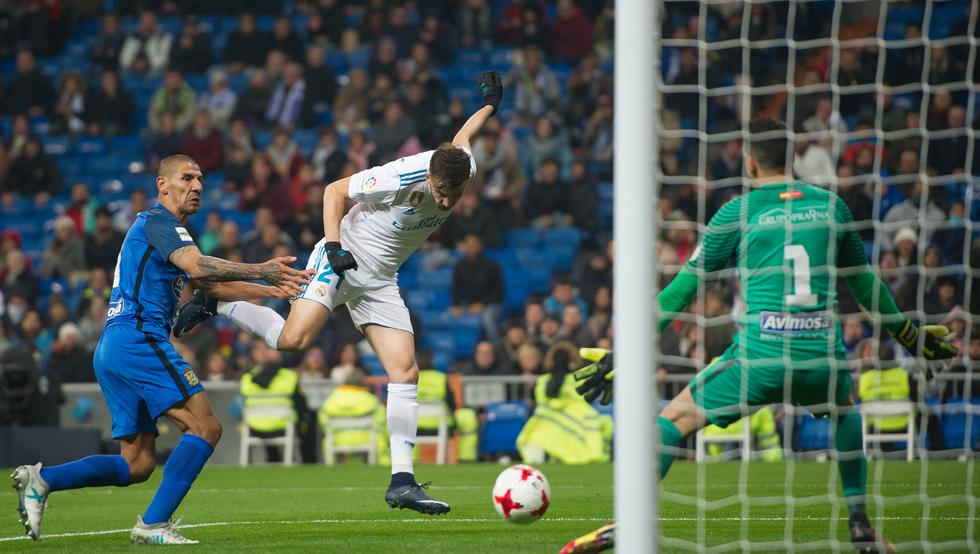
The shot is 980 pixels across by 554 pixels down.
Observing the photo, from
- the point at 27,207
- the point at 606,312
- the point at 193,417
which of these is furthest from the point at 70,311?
the point at 193,417

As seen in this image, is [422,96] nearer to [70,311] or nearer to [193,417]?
[70,311]

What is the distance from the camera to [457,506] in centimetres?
886

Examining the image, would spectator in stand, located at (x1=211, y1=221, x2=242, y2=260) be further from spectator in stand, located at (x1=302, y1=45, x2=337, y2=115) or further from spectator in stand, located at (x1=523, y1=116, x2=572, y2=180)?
spectator in stand, located at (x1=523, y1=116, x2=572, y2=180)

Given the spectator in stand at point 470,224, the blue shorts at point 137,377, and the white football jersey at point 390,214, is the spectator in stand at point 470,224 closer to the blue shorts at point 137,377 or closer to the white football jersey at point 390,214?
the white football jersey at point 390,214

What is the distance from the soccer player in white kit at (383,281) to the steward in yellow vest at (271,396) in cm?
744

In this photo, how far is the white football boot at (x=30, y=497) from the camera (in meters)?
6.57

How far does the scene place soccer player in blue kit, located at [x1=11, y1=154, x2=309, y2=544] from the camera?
21.6 feet

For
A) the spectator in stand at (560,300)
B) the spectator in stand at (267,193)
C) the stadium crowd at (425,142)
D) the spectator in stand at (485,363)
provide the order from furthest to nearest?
the spectator in stand at (267,193) < the spectator in stand at (560,300) < the spectator in stand at (485,363) < the stadium crowd at (425,142)

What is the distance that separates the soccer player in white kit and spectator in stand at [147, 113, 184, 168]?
41.3 feet

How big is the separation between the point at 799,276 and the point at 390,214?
2882mm

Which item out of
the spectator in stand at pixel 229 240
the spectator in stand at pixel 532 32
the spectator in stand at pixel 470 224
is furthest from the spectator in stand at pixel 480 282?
the spectator in stand at pixel 532 32

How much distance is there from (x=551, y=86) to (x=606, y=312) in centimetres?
518

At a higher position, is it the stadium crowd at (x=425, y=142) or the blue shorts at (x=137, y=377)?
the stadium crowd at (x=425, y=142)

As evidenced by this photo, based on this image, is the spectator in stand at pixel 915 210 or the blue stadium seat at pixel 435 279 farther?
the blue stadium seat at pixel 435 279
